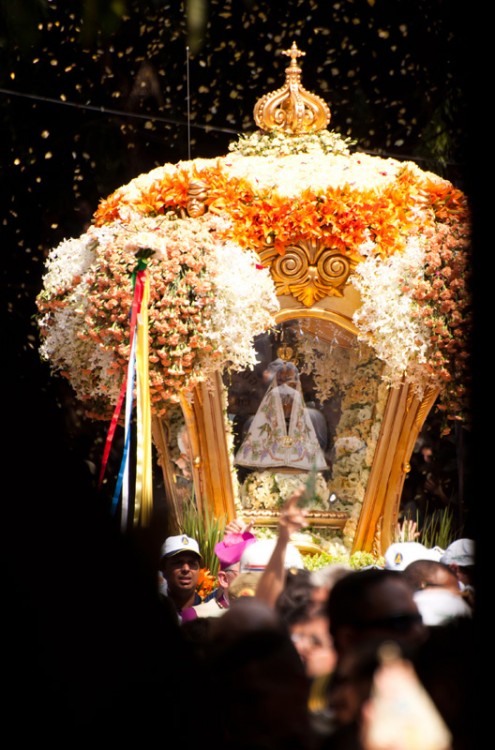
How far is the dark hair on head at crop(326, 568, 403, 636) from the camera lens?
6.98 feet

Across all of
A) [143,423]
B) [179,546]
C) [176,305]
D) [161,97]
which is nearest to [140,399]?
[143,423]

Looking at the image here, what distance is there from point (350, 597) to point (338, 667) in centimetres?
33

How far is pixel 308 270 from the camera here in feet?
20.0

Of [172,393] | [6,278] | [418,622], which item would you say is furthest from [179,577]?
[6,278]

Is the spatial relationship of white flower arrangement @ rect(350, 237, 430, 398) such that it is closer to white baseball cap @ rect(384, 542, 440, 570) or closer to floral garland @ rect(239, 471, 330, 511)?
floral garland @ rect(239, 471, 330, 511)

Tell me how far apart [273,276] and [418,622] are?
4081mm

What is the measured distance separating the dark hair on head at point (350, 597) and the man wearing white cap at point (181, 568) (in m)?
2.66

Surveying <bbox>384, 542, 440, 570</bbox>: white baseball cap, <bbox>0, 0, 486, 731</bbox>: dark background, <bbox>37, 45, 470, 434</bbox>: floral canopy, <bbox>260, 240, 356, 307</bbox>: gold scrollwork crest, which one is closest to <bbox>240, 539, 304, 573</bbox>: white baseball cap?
<bbox>384, 542, 440, 570</bbox>: white baseball cap

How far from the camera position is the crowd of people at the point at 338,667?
1576 millimetres

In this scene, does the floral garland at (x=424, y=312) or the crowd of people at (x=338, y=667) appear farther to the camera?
the floral garland at (x=424, y=312)

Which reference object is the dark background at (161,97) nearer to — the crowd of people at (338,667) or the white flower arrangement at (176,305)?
the white flower arrangement at (176,305)

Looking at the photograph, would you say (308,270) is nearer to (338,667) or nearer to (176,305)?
(176,305)

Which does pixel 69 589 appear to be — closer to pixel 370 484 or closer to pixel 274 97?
pixel 370 484

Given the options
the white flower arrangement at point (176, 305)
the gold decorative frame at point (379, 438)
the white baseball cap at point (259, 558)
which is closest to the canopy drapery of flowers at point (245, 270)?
the white flower arrangement at point (176, 305)
